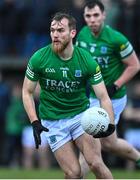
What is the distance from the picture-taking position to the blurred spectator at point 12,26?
Answer: 60.9 feet

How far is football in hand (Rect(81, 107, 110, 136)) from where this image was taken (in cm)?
1002

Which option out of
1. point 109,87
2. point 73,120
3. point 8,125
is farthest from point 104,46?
point 8,125

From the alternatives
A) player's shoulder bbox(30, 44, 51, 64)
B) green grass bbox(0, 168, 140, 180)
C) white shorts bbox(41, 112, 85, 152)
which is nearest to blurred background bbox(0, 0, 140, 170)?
green grass bbox(0, 168, 140, 180)

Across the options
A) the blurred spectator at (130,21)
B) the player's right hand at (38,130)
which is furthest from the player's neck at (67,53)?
the blurred spectator at (130,21)

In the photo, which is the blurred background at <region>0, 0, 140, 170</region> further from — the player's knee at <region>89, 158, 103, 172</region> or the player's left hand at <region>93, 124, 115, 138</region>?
the player's left hand at <region>93, 124, 115, 138</region>

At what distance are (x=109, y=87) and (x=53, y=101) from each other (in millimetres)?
1682

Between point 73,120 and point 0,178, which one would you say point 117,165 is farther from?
point 73,120

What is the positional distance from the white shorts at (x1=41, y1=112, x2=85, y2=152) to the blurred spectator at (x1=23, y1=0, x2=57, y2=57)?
7717 millimetres

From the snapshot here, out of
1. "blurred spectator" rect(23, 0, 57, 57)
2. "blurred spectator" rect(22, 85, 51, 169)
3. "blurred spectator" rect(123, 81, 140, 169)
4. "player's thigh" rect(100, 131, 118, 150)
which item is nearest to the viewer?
"player's thigh" rect(100, 131, 118, 150)

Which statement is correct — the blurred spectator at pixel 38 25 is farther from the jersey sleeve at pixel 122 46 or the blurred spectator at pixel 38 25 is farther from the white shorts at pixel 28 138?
the jersey sleeve at pixel 122 46

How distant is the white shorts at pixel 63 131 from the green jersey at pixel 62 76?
7 cm

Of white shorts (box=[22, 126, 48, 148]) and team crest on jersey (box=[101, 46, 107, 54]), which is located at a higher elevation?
team crest on jersey (box=[101, 46, 107, 54])

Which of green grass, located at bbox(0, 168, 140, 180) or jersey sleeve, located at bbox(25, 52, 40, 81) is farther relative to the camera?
green grass, located at bbox(0, 168, 140, 180)

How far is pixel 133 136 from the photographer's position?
17.5m
